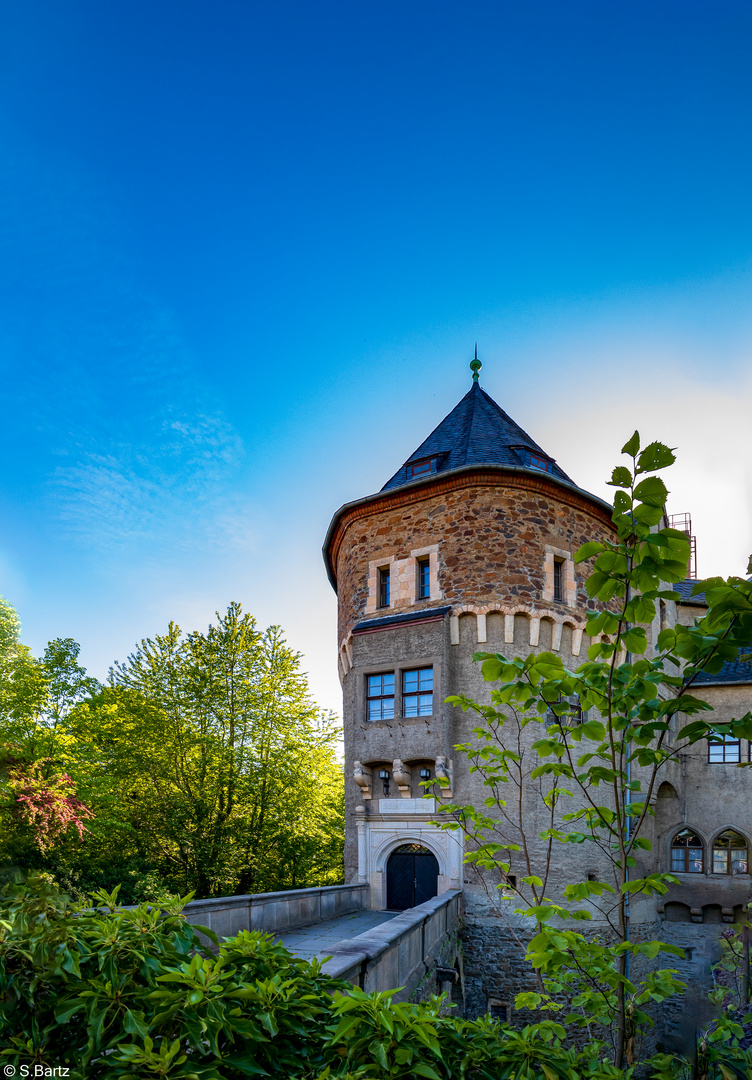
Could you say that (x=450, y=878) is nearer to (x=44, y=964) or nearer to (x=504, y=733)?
(x=504, y=733)

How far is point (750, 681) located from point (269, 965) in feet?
63.1

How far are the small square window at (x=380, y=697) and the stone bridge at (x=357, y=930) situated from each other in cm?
358

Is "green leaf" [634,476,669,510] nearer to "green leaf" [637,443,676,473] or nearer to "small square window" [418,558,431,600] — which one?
"green leaf" [637,443,676,473]

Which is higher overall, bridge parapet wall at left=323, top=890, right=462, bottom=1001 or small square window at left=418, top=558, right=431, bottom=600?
small square window at left=418, top=558, right=431, bottom=600

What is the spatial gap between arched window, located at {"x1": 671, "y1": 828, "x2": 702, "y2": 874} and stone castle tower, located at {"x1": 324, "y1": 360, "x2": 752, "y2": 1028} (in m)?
0.05

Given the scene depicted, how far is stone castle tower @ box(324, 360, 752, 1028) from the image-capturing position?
14945mm

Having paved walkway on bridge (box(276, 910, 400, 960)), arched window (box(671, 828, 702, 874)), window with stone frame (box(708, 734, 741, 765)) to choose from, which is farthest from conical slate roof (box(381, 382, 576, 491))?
arched window (box(671, 828, 702, 874))

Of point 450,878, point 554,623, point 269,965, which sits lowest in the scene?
point 450,878

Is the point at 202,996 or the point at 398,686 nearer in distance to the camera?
the point at 202,996

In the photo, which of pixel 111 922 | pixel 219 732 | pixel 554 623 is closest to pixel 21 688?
pixel 219 732

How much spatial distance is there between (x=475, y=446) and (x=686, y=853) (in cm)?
1192

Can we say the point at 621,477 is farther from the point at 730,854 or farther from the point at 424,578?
the point at 730,854

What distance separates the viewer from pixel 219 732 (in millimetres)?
22312

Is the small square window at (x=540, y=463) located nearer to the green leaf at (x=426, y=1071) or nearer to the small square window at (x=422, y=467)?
the small square window at (x=422, y=467)
